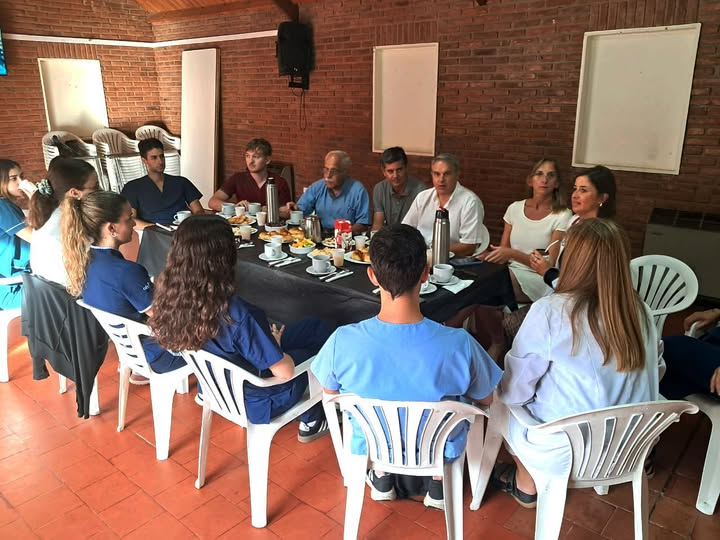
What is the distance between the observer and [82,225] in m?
2.50

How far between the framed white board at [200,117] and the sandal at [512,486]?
6562mm

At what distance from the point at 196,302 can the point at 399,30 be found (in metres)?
4.64

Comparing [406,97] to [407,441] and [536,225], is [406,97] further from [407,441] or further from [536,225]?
[407,441]

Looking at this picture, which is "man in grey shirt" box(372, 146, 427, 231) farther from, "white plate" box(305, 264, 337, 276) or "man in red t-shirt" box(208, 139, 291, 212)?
"white plate" box(305, 264, 337, 276)

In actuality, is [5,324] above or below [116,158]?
below

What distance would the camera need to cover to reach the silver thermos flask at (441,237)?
8.98 feet

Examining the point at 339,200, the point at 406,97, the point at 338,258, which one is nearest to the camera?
the point at 338,258

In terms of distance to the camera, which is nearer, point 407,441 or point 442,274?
point 407,441

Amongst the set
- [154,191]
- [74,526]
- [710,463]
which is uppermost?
[154,191]

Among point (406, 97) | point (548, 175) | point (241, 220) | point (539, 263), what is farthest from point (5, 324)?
point (406, 97)

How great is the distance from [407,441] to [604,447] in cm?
61

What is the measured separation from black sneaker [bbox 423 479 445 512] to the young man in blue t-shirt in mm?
639

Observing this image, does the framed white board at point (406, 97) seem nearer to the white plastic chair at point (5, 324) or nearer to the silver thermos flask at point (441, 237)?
the silver thermos flask at point (441, 237)

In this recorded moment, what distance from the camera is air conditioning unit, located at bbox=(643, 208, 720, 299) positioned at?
404 cm
